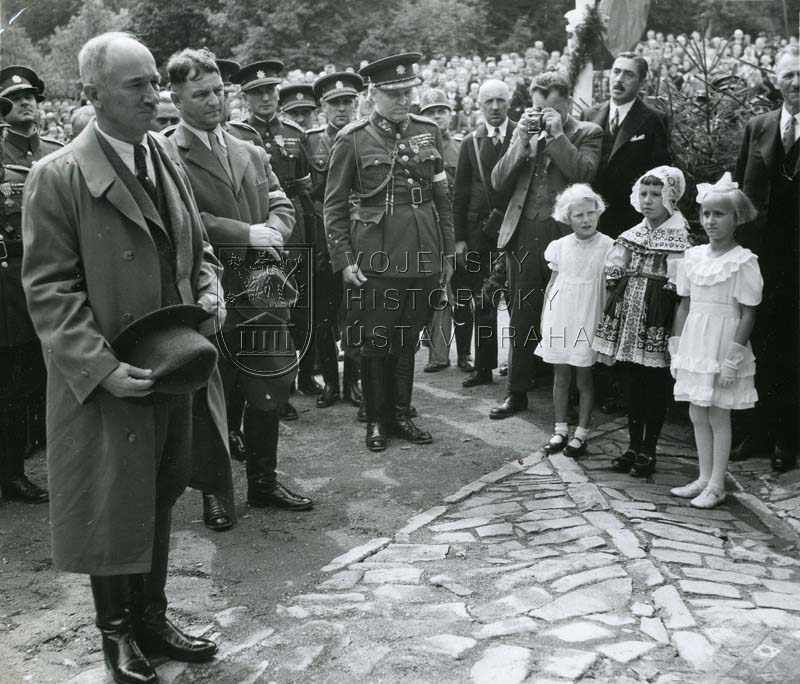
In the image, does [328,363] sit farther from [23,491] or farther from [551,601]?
[551,601]

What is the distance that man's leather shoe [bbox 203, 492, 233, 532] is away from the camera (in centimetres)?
511

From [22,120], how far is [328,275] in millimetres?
2885

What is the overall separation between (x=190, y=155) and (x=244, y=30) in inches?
438

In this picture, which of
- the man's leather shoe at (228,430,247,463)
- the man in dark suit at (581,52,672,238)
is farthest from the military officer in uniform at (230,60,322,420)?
the man in dark suit at (581,52,672,238)

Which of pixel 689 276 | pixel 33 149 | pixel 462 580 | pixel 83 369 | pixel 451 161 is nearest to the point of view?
pixel 83 369

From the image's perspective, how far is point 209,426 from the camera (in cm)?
366

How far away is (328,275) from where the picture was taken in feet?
27.0

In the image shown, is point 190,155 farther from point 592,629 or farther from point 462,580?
point 592,629

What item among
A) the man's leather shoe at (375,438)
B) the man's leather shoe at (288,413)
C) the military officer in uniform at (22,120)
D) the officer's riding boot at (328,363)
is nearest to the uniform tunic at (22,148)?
the military officer in uniform at (22,120)

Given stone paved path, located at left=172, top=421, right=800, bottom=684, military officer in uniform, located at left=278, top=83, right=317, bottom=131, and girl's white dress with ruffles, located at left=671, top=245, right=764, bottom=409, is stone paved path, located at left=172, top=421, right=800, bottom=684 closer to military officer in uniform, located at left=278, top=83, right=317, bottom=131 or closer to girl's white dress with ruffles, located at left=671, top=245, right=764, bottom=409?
girl's white dress with ruffles, located at left=671, top=245, right=764, bottom=409

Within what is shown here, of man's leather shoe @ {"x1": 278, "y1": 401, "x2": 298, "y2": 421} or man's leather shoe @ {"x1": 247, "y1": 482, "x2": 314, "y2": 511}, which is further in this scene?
man's leather shoe @ {"x1": 278, "y1": 401, "x2": 298, "y2": 421}

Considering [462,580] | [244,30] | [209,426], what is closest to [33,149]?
[209,426]

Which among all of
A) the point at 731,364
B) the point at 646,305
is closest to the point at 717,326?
the point at 731,364

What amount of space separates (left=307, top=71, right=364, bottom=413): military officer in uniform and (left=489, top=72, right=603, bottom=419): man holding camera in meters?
1.41
